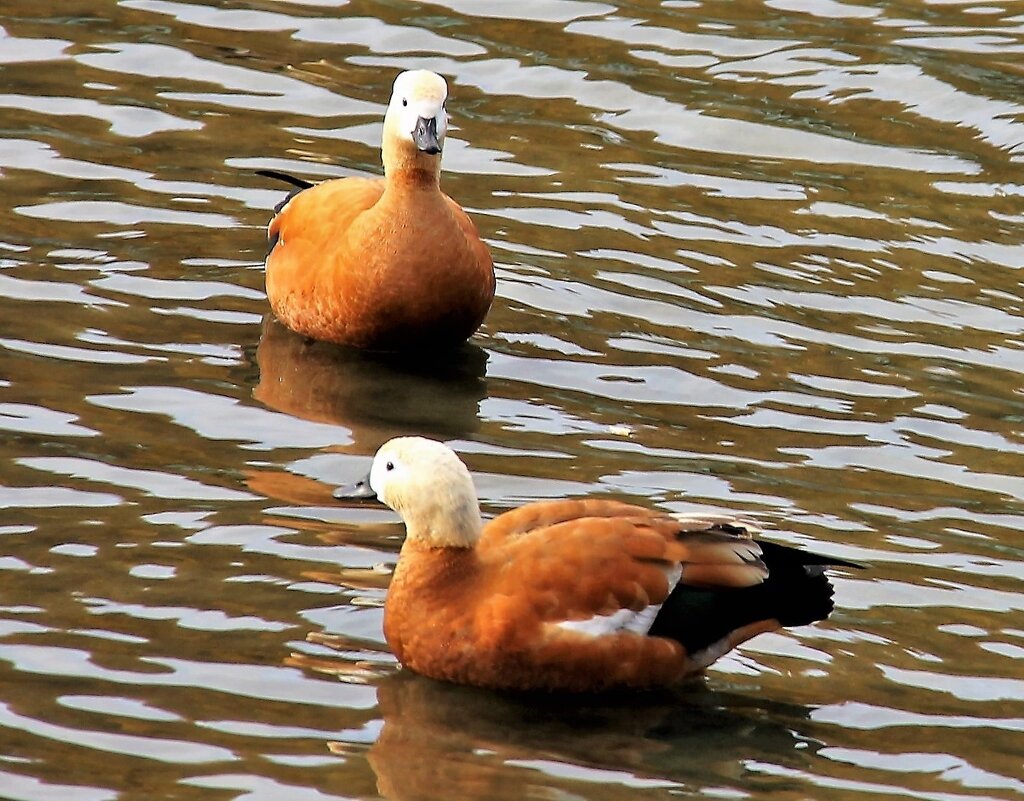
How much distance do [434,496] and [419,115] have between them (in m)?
2.64

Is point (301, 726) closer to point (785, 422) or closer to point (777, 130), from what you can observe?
point (785, 422)

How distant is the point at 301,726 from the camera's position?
5.61 metres

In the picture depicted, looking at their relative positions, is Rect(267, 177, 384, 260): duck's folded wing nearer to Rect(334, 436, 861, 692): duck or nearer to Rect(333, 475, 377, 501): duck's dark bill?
Rect(333, 475, 377, 501): duck's dark bill

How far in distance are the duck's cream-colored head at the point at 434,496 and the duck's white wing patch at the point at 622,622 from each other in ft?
1.21

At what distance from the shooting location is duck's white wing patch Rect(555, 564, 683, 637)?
5.84 meters

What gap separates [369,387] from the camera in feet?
27.1

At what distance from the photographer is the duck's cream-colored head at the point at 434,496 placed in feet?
19.4

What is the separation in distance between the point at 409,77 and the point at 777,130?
10.5ft

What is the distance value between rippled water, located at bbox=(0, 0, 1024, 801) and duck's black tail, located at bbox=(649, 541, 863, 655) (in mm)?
210

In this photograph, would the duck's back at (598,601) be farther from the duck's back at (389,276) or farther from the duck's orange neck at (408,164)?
the duck's orange neck at (408,164)

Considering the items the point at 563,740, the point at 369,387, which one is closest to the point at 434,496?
the point at 563,740

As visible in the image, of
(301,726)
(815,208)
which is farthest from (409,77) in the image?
(301,726)

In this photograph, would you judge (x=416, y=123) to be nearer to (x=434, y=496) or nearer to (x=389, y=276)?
(x=389, y=276)

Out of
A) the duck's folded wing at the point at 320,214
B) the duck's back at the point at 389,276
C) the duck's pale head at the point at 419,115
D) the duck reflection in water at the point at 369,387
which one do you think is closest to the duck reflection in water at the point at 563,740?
the duck reflection in water at the point at 369,387
